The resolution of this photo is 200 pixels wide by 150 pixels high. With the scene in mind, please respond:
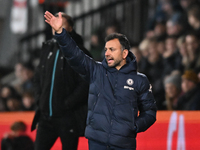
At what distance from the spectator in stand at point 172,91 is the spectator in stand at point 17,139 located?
2.30 meters

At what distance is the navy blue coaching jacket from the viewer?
149 inches

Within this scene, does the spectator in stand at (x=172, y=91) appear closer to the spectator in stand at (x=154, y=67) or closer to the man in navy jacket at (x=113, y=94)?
the spectator in stand at (x=154, y=67)

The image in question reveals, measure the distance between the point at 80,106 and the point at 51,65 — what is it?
0.58 m

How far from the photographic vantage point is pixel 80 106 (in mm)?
4828

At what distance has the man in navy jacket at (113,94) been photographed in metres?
3.79

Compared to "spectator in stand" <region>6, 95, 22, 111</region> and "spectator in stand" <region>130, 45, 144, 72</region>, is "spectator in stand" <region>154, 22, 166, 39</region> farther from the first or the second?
"spectator in stand" <region>6, 95, 22, 111</region>

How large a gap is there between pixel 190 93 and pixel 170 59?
169cm

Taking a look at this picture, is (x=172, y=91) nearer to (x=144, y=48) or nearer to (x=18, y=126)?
(x=144, y=48)

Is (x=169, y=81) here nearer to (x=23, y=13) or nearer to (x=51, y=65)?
(x=51, y=65)

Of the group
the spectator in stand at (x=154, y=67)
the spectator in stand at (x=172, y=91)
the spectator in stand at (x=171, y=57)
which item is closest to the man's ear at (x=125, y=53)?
the spectator in stand at (x=172, y=91)

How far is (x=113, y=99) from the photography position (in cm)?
386

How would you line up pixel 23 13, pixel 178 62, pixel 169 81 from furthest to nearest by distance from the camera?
pixel 23 13, pixel 178 62, pixel 169 81

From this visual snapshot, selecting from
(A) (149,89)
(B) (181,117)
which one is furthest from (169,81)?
(A) (149,89)

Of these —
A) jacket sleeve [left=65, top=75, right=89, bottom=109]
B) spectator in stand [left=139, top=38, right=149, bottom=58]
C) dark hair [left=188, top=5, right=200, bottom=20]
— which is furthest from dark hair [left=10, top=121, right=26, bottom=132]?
dark hair [left=188, top=5, right=200, bottom=20]
